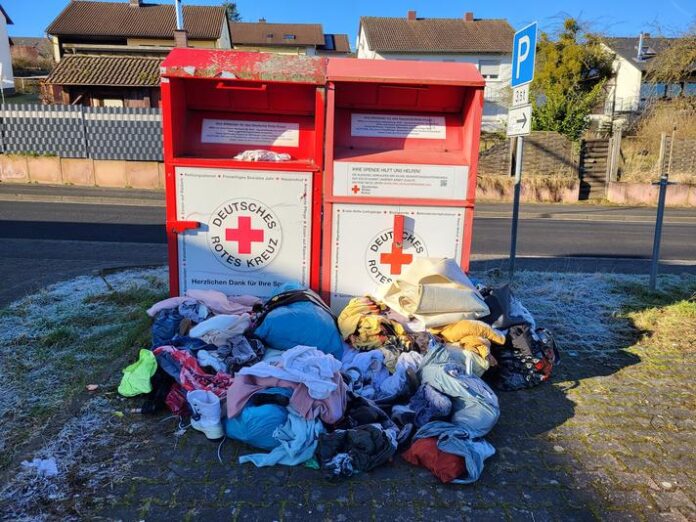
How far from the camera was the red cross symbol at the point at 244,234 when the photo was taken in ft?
13.9

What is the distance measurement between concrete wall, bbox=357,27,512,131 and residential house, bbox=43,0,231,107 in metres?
10.6

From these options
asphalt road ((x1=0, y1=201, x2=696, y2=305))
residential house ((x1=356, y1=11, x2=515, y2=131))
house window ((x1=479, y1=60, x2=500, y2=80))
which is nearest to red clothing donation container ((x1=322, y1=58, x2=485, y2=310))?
asphalt road ((x1=0, y1=201, x2=696, y2=305))

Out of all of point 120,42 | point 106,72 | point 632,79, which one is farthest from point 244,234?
point 120,42

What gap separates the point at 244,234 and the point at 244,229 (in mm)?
39

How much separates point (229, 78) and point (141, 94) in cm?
2346

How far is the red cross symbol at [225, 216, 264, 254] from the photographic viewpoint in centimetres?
423

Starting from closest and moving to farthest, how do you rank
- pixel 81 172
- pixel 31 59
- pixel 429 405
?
pixel 429 405, pixel 81 172, pixel 31 59

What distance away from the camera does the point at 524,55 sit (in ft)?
17.3

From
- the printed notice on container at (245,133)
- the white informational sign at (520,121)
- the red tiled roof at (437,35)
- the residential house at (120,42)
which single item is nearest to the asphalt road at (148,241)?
the white informational sign at (520,121)

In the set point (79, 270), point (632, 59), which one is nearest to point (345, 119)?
point (79, 270)

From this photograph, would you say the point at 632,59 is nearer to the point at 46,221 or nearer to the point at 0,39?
the point at 46,221

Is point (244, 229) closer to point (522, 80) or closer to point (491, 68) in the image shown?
point (522, 80)

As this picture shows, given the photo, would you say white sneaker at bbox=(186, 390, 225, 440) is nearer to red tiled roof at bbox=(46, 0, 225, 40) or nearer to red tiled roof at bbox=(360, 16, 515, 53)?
red tiled roof at bbox=(360, 16, 515, 53)

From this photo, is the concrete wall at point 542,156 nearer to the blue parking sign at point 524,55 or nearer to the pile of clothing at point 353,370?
the blue parking sign at point 524,55
